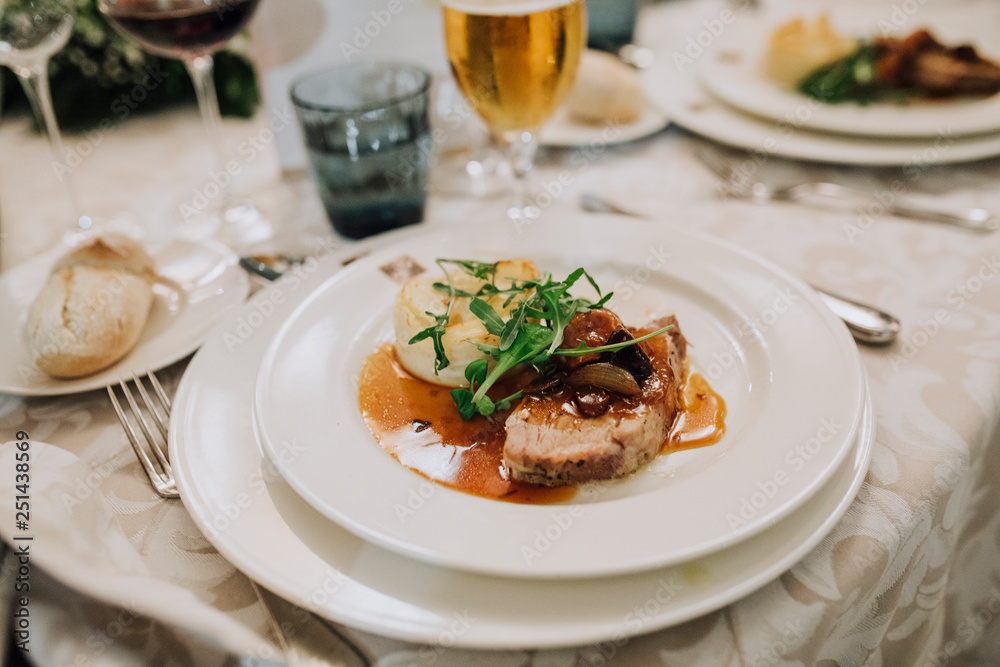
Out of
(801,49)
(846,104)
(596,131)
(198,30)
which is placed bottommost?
(596,131)

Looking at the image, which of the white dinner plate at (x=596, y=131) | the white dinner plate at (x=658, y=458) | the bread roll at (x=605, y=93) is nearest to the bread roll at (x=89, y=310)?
the white dinner plate at (x=658, y=458)

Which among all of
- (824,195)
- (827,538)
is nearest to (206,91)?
(824,195)

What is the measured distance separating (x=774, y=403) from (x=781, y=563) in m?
0.28

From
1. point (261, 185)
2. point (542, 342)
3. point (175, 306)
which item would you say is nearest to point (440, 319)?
point (542, 342)

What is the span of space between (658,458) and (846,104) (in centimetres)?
150

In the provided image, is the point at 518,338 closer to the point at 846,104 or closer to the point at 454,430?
the point at 454,430

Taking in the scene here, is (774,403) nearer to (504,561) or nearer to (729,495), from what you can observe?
(729,495)

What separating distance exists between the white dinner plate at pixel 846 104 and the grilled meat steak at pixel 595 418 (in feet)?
3.63

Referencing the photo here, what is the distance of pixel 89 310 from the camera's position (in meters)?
1.14

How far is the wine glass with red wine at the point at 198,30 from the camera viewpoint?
4.99 ft

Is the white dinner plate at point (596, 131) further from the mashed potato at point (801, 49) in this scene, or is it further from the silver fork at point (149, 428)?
the silver fork at point (149, 428)

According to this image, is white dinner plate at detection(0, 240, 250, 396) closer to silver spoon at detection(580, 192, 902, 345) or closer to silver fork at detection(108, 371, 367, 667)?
silver fork at detection(108, 371, 367, 667)

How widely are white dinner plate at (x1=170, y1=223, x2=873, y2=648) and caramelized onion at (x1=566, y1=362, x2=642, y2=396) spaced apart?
28 cm

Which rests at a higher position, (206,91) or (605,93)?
(206,91)
